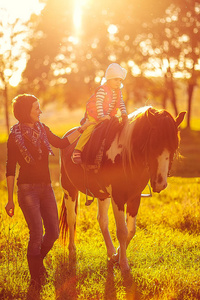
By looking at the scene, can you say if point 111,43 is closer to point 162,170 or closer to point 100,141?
point 100,141

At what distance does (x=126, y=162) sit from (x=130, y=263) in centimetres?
152

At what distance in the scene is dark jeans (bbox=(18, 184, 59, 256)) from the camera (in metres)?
5.16

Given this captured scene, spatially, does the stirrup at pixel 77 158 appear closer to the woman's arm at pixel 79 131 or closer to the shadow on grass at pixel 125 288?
the woman's arm at pixel 79 131

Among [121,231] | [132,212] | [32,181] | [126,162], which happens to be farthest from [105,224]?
[32,181]

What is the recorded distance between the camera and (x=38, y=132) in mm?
5367

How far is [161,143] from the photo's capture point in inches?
192

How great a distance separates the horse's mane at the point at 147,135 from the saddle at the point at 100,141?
24cm

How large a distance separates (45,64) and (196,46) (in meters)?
12.3

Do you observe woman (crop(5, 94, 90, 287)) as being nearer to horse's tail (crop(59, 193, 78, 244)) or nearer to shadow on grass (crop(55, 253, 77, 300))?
shadow on grass (crop(55, 253, 77, 300))

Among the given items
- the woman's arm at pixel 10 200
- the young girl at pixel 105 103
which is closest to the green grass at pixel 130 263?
the woman's arm at pixel 10 200

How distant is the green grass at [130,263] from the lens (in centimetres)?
488

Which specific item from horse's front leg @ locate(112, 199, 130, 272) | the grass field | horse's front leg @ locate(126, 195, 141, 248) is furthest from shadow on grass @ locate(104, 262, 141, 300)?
horse's front leg @ locate(126, 195, 141, 248)

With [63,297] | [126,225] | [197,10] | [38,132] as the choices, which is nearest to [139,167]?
[126,225]

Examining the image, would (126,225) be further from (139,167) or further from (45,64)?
(45,64)
